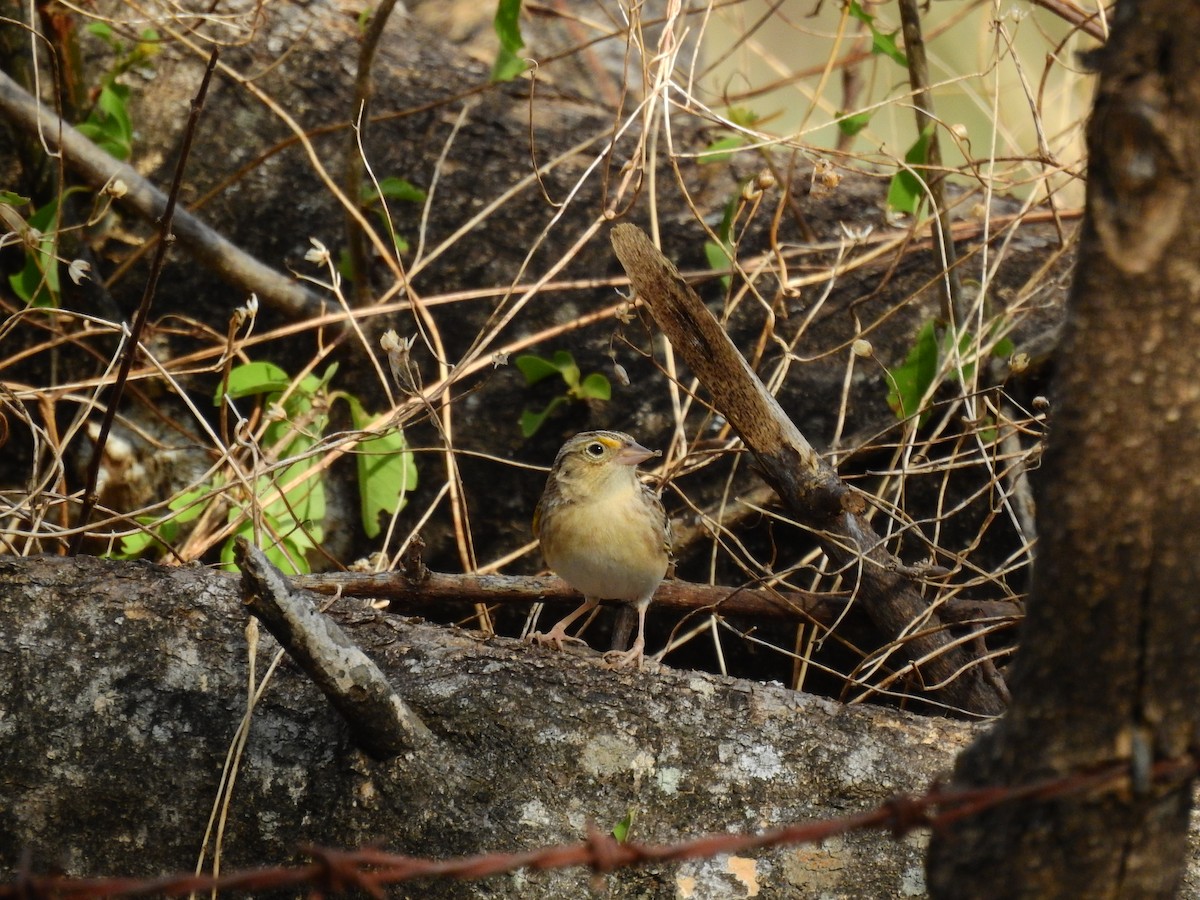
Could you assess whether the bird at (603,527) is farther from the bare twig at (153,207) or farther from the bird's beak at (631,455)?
the bare twig at (153,207)

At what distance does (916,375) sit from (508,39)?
6.23ft

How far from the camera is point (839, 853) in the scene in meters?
2.66

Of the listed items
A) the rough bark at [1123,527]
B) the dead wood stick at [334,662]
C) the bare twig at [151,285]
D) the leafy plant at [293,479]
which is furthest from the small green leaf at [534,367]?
the rough bark at [1123,527]

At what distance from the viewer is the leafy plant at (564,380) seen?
4680 millimetres

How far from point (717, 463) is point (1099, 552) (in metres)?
3.13

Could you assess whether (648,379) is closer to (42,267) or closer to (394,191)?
(394,191)

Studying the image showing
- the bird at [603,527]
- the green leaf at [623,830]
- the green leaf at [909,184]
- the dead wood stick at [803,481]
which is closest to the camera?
the green leaf at [623,830]

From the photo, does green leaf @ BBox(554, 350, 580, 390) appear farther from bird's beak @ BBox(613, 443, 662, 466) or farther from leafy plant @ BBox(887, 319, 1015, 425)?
→ leafy plant @ BBox(887, 319, 1015, 425)

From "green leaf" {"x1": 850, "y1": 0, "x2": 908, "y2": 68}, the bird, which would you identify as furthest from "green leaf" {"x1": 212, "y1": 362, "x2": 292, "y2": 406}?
"green leaf" {"x1": 850, "y1": 0, "x2": 908, "y2": 68}

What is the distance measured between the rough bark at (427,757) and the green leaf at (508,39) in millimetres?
2440

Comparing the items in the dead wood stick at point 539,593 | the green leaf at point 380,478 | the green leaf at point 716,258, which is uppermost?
the green leaf at point 716,258

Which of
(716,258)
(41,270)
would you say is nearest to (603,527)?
(716,258)

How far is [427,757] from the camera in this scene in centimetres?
278

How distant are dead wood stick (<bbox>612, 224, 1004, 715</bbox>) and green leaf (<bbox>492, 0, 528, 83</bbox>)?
1.38m
